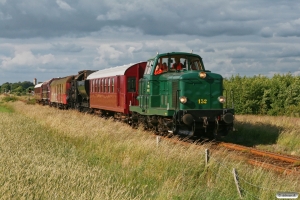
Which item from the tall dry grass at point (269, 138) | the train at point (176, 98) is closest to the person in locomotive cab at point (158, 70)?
the train at point (176, 98)

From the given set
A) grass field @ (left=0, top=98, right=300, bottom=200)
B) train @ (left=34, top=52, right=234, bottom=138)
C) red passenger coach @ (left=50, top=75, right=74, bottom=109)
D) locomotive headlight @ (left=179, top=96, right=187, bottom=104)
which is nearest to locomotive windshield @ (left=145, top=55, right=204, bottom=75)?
train @ (left=34, top=52, right=234, bottom=138)

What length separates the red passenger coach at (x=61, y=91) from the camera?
140 feet

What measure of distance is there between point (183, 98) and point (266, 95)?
27369 mm

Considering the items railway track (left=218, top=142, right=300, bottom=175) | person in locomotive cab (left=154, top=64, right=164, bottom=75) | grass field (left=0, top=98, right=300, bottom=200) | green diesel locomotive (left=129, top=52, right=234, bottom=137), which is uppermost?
person in locomotive cab (left=154, top=64, right=164, bottom=75)

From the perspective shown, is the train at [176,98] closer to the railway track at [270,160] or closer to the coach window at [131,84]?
the coach window at [131,84]

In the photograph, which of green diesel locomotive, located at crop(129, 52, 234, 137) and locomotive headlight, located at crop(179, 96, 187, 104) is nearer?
green diesel locomotive, located at crop(129, 52, 234, 137)

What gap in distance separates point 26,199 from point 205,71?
12.8 meters

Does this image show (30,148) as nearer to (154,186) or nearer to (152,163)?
(152,163)

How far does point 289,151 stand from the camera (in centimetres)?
1650

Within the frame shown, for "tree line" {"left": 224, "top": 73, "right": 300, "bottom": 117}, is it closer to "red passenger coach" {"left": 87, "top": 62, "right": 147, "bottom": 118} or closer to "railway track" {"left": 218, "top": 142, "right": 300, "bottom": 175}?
"red passenger coach" {"left": 87, "top": 62, "right": 147, "bottom": 118}

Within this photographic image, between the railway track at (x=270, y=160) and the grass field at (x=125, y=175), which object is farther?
the railway track at (x=270, y=160)

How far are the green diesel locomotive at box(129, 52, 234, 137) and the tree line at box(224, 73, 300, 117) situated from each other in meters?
23.0

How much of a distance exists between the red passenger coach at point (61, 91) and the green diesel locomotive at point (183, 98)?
2343cm

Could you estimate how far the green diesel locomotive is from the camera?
17.3m
